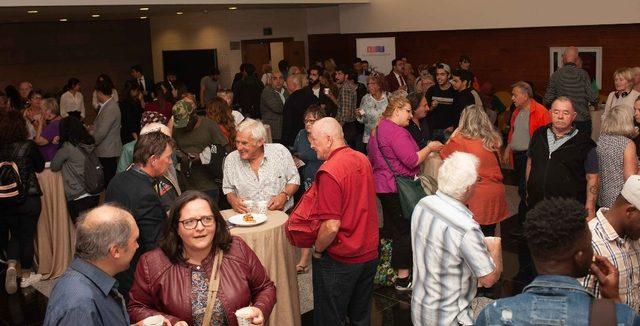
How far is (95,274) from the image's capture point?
7.75 feet

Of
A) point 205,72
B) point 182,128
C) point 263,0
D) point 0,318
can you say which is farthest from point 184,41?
point 0,318

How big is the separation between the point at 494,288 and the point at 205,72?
477 inches

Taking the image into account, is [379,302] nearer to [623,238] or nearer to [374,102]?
[623,238]

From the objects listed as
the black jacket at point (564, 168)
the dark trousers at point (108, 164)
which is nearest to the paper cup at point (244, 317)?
the black jacket at point (564, 168)

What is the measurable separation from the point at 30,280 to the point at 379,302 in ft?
10.3

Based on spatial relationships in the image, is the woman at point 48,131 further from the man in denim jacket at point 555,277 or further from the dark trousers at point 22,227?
the man in denim jacket at point 555,277

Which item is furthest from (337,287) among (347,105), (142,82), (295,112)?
(142,82)

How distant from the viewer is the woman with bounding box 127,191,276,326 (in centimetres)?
284

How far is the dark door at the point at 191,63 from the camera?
15.8 m

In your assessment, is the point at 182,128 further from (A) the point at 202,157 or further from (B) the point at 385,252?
(B) the point at 385,252

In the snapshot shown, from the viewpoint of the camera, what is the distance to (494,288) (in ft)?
16.9

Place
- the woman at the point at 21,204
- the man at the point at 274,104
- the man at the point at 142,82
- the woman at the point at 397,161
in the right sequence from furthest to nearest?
the man at the point at 142,82
the man at the point at 274,104
the woman at the point at 21,204
the woman at the point at 397,161

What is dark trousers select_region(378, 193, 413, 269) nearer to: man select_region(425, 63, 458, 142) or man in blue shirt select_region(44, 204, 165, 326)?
man select_region(425, 63, 458, 142)

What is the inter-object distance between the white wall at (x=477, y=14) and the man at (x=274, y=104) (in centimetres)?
516
